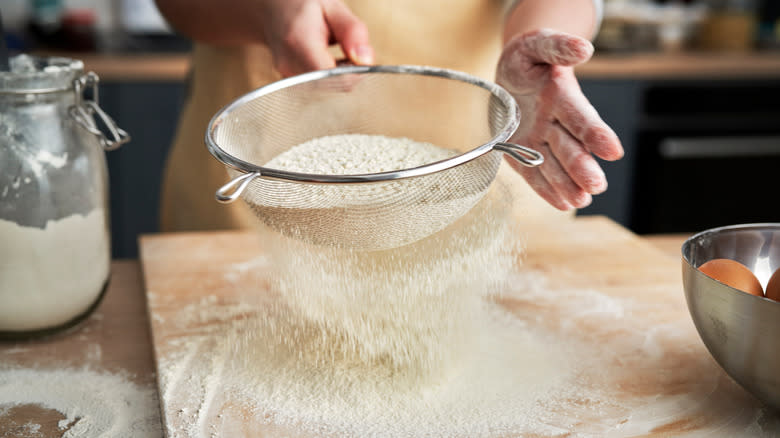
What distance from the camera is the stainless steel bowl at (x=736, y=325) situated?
603mm

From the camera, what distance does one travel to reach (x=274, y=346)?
0.80 metres

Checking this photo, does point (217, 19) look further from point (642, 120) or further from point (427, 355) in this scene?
point (642, 120)

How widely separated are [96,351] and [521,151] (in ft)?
1.70

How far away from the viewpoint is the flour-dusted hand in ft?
2.35

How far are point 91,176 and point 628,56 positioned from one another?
1954 millimetres

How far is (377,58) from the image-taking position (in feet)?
4.04

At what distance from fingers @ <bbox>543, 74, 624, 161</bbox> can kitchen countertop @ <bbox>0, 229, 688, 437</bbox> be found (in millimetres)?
513

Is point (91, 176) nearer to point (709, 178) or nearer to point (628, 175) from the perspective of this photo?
point (628, 175)

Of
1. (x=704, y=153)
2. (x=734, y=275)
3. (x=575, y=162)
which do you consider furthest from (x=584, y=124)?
(x=704, y=153)

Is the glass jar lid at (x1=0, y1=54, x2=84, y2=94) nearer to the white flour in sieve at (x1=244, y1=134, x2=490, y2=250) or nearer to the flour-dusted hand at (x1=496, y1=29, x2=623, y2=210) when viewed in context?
the white flour in sieve at (x1=244, y1=134, x2=490, y2=250)

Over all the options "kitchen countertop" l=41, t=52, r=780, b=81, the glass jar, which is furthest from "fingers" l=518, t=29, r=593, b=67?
"kitchen countertop" l=41, t=52, r=780, b=81

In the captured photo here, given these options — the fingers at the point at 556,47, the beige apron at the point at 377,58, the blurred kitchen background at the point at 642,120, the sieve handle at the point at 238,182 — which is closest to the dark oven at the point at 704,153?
the blurred kitchen background at the point at 642,120

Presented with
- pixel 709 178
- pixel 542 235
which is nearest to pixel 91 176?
pixel 542 235

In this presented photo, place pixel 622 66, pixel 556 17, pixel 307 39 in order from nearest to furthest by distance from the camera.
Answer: pixel 307 39
pixel 556 17
pixel 622 66
